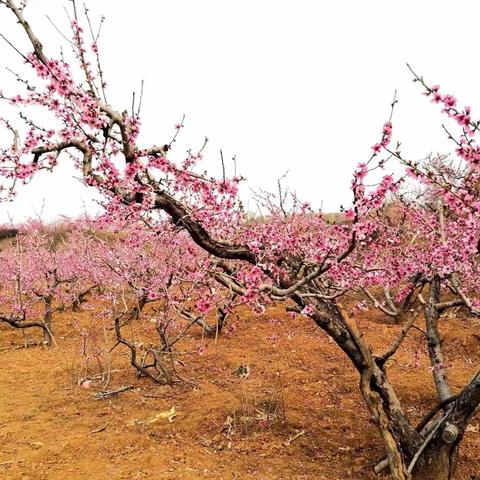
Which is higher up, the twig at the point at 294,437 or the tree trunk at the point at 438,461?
the tree trunk at the point at 438,461

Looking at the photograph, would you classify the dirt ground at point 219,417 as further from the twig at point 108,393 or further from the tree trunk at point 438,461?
the tree trunk at point 438,461

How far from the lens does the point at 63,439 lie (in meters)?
5.91

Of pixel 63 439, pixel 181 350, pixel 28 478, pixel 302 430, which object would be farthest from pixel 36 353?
pixel 302 430

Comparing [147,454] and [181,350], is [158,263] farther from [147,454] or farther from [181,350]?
[147,454]

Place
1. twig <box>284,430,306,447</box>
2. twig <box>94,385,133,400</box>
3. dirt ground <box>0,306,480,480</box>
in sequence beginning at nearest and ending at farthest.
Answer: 1. dirt ground <box>0,306,480,480</box>
2. twig <box>284,430,306,447</box>
3. twig <box>94,385,133,400</box>

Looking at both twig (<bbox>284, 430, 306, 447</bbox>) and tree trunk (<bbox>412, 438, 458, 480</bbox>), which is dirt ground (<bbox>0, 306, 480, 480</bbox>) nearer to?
twig (<bbox>284, 430, 306, 447</bbox>)

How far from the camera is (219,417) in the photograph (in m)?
6.26

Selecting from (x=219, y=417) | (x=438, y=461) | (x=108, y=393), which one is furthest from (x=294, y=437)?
(x=108, y=393)

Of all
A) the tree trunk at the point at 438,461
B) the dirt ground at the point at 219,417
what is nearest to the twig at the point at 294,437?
the dirt ground at the point at 219,417

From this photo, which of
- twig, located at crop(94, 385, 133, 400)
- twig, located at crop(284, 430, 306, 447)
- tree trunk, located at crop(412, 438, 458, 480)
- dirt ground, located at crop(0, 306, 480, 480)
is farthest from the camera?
twig, located at crop(94, 385, 133, 400)

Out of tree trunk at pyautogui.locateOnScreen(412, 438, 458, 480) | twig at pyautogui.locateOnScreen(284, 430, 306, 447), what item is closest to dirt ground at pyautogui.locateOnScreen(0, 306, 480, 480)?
twig at pyautogui.locateOnScreen(284, 430, 306, 447)

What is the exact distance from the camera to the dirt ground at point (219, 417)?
16.6 ft

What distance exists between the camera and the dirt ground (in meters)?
5.07

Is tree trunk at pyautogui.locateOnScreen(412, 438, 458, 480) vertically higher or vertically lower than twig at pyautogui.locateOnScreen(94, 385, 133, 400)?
higher
